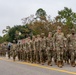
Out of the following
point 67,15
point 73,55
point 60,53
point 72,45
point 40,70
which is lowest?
point 40,70

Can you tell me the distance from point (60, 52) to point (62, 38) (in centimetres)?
72

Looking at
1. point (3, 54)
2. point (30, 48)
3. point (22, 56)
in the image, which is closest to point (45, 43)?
point (30, 48)

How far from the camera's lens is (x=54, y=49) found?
1997cm

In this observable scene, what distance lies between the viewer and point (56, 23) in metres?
64.9

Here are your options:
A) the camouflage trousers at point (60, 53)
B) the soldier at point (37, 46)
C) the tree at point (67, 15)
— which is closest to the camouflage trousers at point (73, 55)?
the camouflage trousers at point (60, 53)

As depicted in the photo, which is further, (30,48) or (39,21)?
(39,21)

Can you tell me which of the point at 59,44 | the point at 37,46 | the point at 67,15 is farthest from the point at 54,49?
the point at 67,15

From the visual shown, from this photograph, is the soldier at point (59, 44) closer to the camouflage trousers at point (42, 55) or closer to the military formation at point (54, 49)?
the military formation at point (54, 49)

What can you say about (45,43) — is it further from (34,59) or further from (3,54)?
(3,54)

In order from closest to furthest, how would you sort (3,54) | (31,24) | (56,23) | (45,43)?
(45,43), (3,54), (56,23), (31,24)

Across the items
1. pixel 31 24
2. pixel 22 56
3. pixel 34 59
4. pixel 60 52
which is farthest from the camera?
pixel 31 24

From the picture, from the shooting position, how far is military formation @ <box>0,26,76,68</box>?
19.4 m

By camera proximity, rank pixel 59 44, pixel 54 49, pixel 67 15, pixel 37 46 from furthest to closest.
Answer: pixel 67 15 < pixel 37 46 < pixel 54 49 < pixel 59 44

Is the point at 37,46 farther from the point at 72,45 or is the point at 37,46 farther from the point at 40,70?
the point at 40,70
